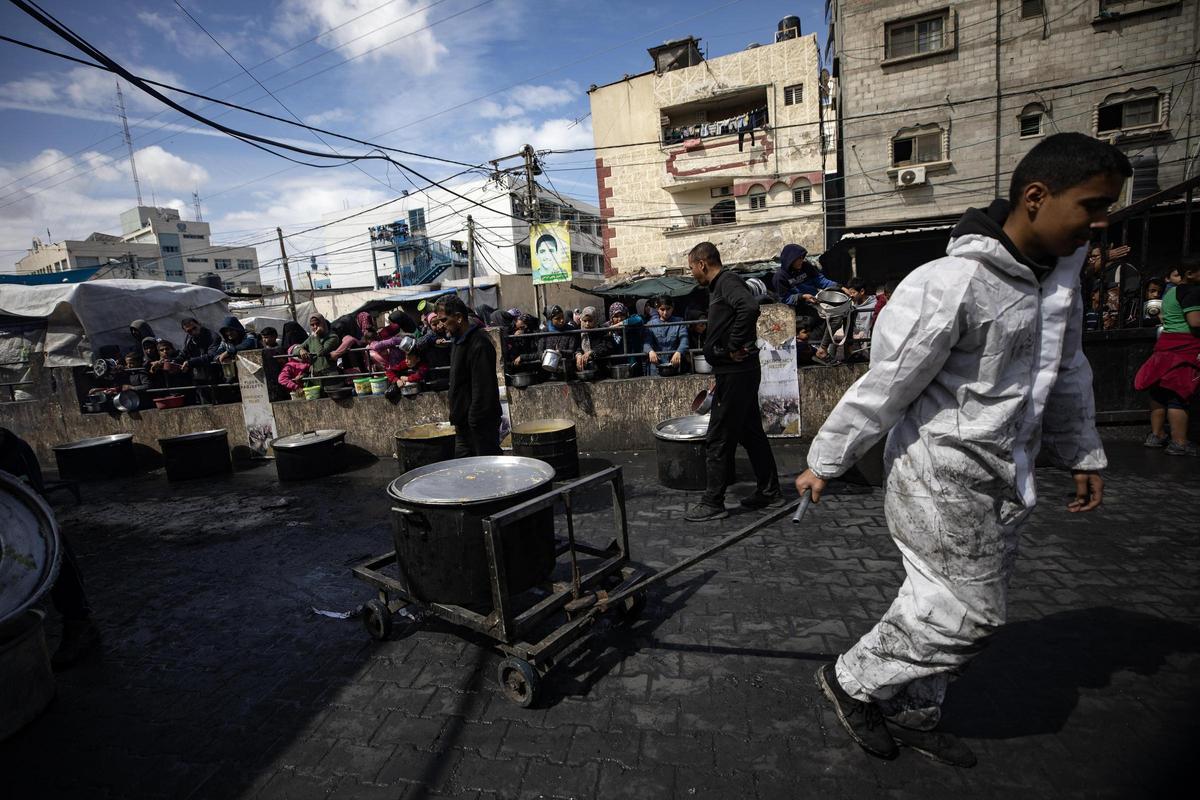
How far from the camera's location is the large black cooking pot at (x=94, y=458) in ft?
30.4

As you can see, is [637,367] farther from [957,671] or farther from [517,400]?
[957,671]

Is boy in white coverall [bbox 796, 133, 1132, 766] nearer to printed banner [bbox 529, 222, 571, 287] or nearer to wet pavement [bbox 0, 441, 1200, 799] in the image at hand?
wet pavement [bbox 0, 441, 1200, 799]

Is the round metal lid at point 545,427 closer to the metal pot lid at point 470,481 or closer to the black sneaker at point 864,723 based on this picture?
the metal pot lid at point 470,481

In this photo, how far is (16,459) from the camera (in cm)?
378

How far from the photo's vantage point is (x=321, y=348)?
31.2 feet

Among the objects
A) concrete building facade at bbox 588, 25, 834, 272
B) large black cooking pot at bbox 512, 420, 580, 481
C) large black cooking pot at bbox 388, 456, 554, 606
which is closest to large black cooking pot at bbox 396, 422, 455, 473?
large black cooking pot at bbox 512, 420, 580, 481

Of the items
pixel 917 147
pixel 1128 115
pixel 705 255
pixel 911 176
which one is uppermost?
pixel 917 147

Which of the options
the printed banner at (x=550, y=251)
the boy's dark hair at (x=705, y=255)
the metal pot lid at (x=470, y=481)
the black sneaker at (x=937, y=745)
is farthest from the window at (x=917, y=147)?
the black sneaker at (x=937, y=745)

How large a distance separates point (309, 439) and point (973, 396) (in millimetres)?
8591

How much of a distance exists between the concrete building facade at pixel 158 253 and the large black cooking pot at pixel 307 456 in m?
49.3

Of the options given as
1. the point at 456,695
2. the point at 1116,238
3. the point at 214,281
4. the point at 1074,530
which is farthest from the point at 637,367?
the point at 214,281

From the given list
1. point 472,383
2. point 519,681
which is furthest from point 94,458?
point 519,681

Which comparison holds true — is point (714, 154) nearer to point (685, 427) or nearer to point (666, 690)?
point (685, 427)

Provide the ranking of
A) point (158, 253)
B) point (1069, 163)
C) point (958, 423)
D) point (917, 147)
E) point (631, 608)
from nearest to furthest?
point (1069, 163), point (958, 423), point (631, 608), point (917, 147), point (158, 253)
